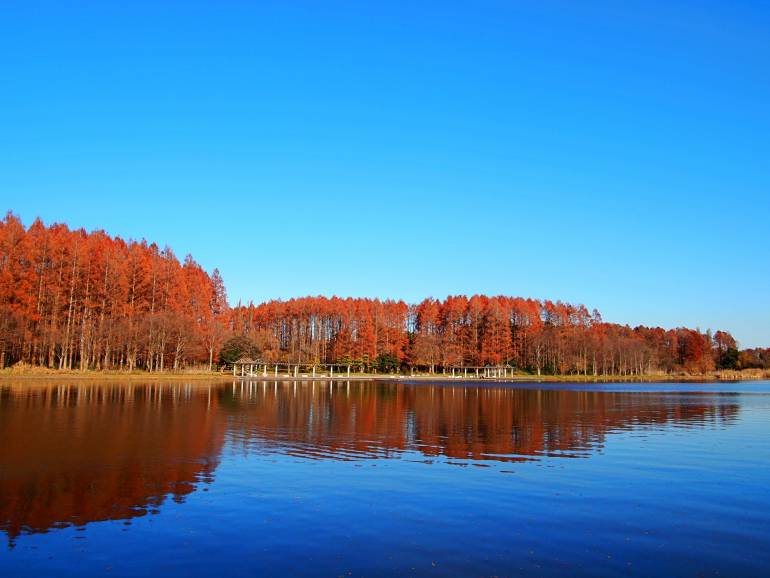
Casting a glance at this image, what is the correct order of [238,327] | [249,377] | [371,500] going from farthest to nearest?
1. [238,327]
2. [249,377]
3. [371,500]

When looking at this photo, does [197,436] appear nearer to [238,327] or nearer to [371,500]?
[371,500]

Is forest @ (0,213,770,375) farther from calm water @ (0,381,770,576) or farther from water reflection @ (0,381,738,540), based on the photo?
calm water @ (0,381,770,576)

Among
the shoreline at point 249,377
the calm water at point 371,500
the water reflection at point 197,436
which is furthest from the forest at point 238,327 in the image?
the calm water at point 371,500

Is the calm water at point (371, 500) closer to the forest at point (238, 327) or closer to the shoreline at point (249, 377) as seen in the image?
the shoreline at point (249, 377)

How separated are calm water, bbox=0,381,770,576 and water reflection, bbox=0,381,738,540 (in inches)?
4.9

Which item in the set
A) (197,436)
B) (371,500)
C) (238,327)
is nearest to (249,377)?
(238,327)

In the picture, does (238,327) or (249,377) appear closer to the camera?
(249,377)

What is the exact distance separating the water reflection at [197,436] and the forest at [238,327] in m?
31.6

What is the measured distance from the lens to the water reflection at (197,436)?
51.4ft

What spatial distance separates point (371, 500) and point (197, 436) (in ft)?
43.7

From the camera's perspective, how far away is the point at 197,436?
26609 mm

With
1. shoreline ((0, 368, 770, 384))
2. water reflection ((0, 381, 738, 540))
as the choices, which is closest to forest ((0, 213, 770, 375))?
shoreline ((0, 368, 770, 384))

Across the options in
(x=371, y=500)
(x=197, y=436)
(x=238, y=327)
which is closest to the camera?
(x=371, y=500)

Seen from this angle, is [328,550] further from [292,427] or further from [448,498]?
[292,427]
